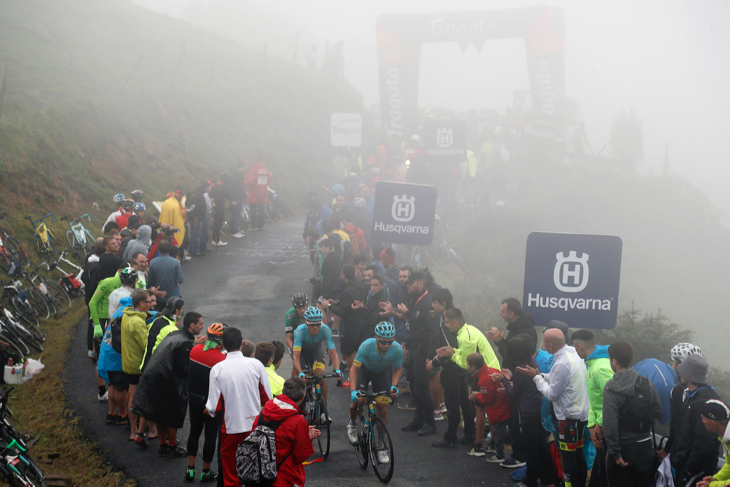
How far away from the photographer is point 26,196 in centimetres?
1625

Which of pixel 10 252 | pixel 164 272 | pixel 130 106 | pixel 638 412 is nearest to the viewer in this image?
pixel 638 412

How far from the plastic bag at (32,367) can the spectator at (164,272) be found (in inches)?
100

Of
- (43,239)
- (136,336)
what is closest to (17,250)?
(43,239)

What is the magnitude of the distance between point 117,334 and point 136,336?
42cm

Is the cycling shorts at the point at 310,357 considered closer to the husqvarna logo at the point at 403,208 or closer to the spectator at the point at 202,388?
the spectator at the point at 202,388

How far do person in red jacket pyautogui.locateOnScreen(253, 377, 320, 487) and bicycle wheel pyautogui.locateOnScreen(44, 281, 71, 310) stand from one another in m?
10.6

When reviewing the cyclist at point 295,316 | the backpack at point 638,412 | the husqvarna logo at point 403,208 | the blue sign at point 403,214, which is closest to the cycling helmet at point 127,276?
the cyclist at point 295,316

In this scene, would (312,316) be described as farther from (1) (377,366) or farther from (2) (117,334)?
(2) (117,334)

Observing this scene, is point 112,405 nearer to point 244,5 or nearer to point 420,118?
point 420,118

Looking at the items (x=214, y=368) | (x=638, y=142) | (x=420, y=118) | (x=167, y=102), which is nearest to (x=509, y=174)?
(x=420, y=118)

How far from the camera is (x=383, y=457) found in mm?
6910

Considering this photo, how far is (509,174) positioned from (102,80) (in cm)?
2046

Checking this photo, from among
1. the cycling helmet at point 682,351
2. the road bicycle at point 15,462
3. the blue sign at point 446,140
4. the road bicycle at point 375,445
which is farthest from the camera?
the blue sign at point 446,140

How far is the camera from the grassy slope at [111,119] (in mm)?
12016
